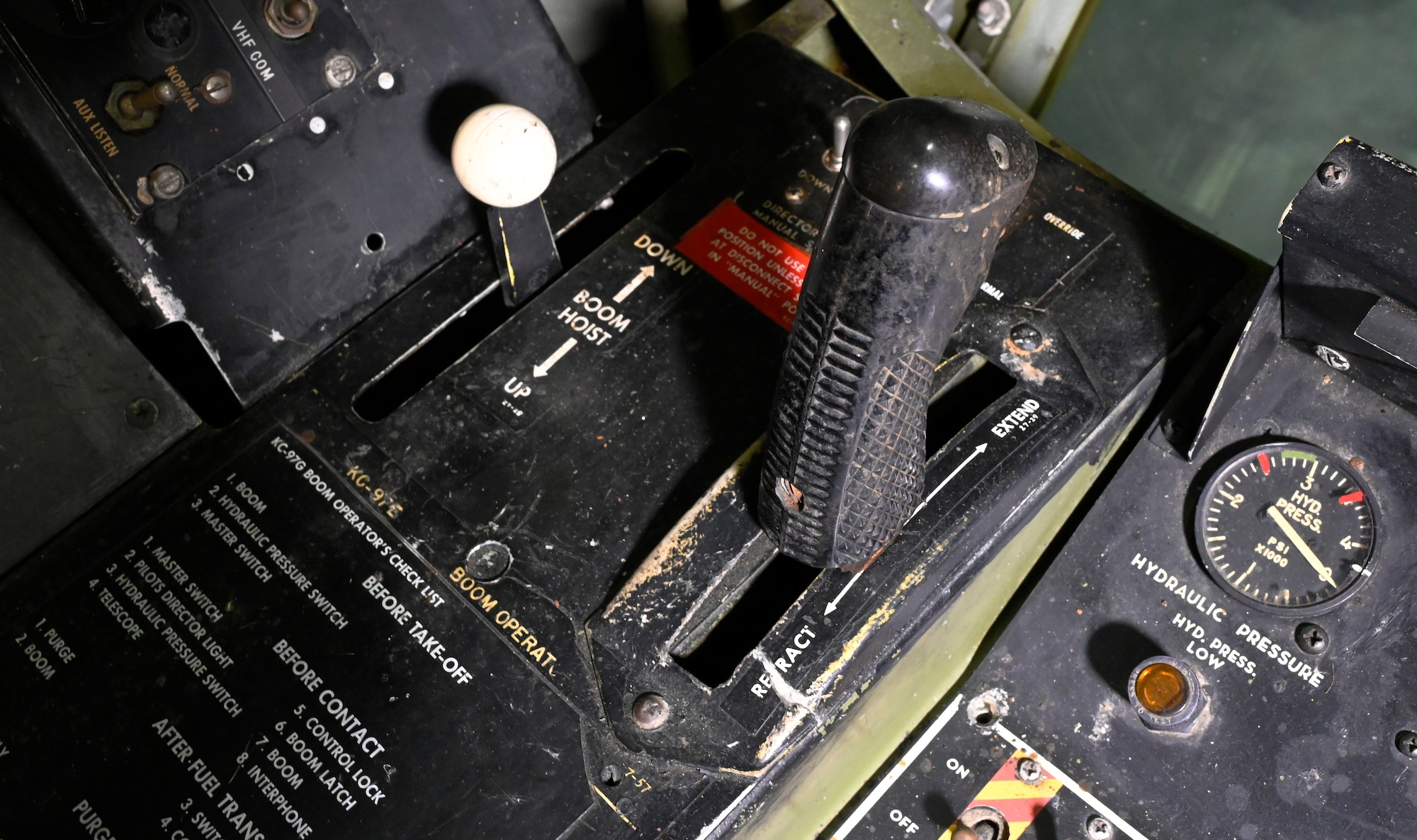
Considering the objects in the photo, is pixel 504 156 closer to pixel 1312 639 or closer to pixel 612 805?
pixel 612 805

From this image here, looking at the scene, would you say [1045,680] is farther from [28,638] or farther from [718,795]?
[28,638]

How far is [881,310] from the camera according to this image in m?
0.88

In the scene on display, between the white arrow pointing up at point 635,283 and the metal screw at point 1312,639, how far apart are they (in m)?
0.80

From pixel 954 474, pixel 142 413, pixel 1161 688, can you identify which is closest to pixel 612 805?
pixel 954 474

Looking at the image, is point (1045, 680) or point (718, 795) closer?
point (718, 795)

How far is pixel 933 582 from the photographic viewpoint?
114 cm

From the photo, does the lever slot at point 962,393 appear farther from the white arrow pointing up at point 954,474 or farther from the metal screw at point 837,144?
the metal screw at point 837,144

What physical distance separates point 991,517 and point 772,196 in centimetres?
48

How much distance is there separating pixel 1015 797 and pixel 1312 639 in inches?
13.5

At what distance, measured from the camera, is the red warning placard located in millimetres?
1316

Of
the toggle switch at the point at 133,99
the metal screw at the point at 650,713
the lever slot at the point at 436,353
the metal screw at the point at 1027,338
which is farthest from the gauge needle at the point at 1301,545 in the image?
the toggle switch at the point at 133,99

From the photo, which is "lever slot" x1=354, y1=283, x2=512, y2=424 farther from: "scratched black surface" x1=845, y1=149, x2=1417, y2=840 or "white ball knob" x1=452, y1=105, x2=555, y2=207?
"scratched black surface" x1=845, y1=149, x2=1417, y2=840

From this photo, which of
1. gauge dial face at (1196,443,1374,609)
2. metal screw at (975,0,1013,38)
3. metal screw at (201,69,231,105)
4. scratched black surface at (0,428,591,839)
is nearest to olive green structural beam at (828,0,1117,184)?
metal screw at (975,0,1013,38)

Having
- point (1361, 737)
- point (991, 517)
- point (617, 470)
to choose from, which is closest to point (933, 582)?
point (991, 517)
